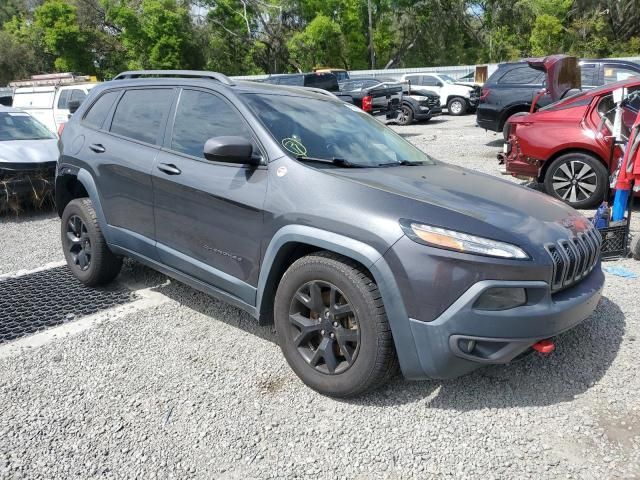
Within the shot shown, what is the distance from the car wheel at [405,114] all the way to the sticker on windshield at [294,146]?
1519cm

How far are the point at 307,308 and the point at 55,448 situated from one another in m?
1.44

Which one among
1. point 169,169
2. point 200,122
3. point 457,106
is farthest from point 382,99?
point 169,169

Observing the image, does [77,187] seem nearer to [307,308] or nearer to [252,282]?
[252,282]

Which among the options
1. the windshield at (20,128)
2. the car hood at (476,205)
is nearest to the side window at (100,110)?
the car hood at (476,205)

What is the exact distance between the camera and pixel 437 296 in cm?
254

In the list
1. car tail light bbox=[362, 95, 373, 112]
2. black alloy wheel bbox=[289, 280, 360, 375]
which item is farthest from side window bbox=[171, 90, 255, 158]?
car tail light bbox=[362, 95, 373, 112]

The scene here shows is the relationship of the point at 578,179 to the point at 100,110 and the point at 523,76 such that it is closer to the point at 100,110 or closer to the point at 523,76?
the point at 523,76

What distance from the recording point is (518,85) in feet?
37.1

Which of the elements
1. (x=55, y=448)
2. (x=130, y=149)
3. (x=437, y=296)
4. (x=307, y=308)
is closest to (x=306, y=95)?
(x=130, y=149)

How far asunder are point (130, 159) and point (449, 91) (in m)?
19.1

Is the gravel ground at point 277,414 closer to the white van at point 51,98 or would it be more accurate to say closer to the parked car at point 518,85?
the parked car at point 518,85

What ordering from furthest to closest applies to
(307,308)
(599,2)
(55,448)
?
1. (599,2)
2. (307,308)
3. (55,448)

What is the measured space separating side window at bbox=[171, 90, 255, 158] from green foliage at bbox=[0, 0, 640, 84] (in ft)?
126

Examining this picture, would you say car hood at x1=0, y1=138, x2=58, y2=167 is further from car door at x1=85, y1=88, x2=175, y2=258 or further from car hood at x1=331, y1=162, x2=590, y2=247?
car hood at x1=331, y1=162, x2=590, y2=247
